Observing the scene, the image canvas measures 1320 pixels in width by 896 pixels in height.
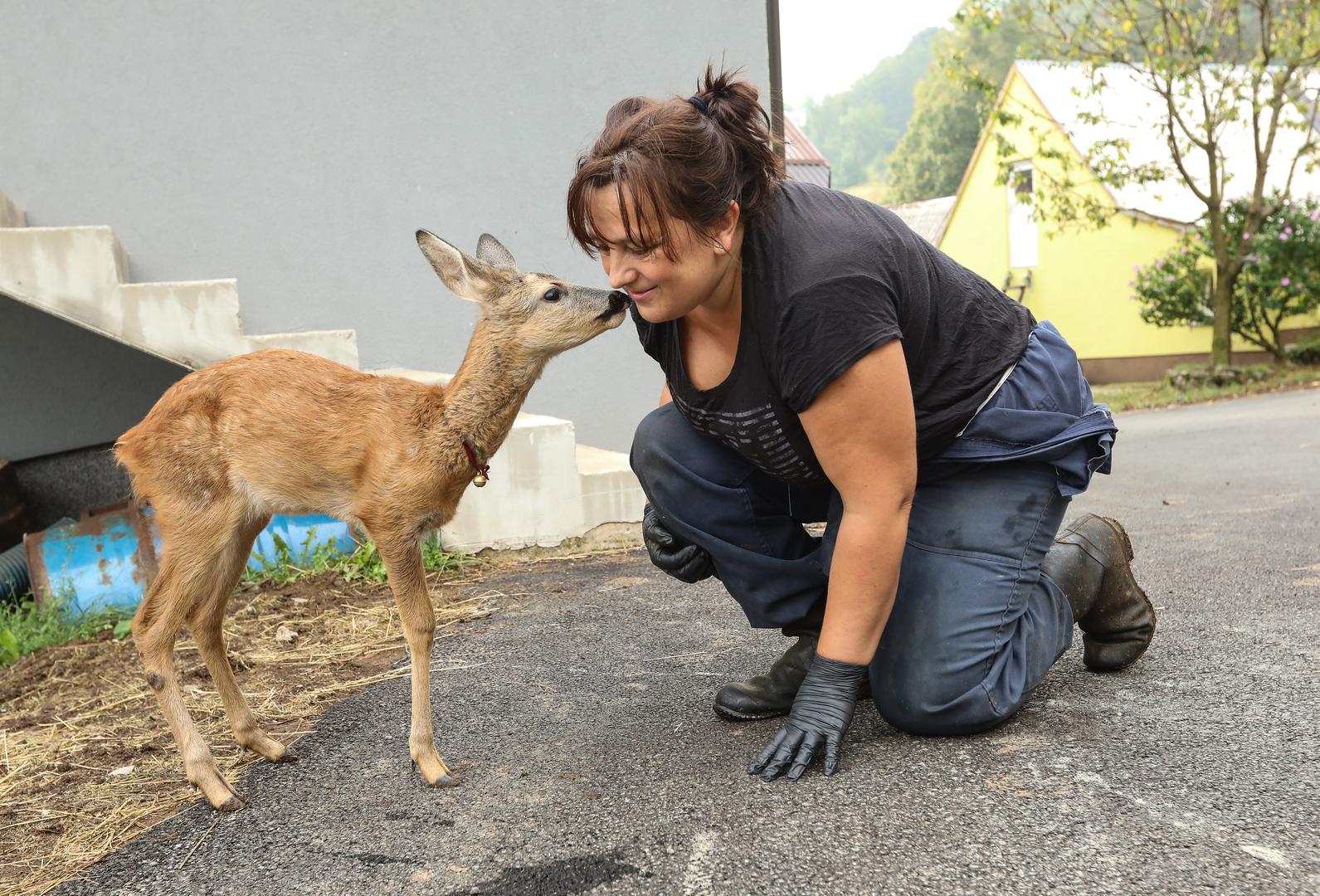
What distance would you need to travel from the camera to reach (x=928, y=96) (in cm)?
7062

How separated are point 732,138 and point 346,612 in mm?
3031

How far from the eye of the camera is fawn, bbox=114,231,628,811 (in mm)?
2947

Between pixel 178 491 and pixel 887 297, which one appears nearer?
pixel 887 297

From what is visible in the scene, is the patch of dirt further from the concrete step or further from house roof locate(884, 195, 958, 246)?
house roof locate(884, 195, 958, 246)

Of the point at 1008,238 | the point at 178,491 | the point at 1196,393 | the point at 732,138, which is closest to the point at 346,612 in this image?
the point at 178,491

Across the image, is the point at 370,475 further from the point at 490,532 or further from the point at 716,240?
the point at 490,532

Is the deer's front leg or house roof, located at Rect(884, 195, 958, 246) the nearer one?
the deer's front leg

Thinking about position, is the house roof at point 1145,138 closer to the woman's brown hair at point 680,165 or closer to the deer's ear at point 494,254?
the deer's ear at point 494,254

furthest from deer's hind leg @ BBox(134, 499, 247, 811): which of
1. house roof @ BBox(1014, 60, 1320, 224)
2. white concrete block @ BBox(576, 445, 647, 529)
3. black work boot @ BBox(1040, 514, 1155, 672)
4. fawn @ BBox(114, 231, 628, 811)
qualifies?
house roof @ BBox(1014, 60, 1320, 224)

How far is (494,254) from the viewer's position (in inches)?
136

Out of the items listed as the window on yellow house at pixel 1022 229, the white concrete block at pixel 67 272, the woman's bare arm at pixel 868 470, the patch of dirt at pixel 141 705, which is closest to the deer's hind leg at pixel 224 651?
the patch of dirt at pixel 141 705

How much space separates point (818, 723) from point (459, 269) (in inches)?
65.6

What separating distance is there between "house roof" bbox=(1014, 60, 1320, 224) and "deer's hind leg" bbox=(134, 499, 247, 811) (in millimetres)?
15732

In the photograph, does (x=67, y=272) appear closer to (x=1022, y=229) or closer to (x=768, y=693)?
(x=768, y=693)
